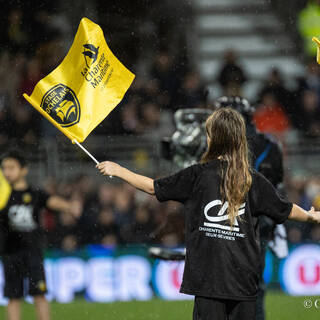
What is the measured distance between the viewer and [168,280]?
798cm

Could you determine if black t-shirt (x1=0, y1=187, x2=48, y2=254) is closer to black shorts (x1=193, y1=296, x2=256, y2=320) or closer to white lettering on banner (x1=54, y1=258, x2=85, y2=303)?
white lettering on banner (x1=54, y1=258, x2=85, y2=303)

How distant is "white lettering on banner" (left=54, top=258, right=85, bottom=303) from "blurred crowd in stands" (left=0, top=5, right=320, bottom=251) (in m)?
0.15

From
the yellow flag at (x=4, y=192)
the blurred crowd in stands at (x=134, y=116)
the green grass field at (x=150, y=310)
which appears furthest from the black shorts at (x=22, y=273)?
the blurred crowd in stands at (x=134, y=116)

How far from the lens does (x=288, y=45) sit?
8.92 metres

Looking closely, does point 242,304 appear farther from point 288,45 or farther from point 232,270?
point 288,45

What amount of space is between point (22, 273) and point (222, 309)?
8.83 ft

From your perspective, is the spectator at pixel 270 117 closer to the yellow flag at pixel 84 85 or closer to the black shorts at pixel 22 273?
the black shorts at pixel 22 273

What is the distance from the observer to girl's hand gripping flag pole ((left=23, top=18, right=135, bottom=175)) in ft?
15.0

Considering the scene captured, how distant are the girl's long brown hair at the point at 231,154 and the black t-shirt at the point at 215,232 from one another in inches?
1.5

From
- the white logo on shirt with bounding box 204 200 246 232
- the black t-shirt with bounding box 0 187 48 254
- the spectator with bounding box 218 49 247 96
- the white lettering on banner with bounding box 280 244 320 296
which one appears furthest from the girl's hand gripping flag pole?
the white lettering on banner with bounding box 280 244 320 296

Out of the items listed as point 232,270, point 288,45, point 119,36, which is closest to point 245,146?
point 232,270

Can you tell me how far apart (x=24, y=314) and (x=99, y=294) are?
34.2 inches

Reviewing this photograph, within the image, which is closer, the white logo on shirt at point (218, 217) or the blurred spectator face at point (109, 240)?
the white logo on shirt at point (218, 217)

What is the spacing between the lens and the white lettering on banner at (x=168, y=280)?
793 centimetres
